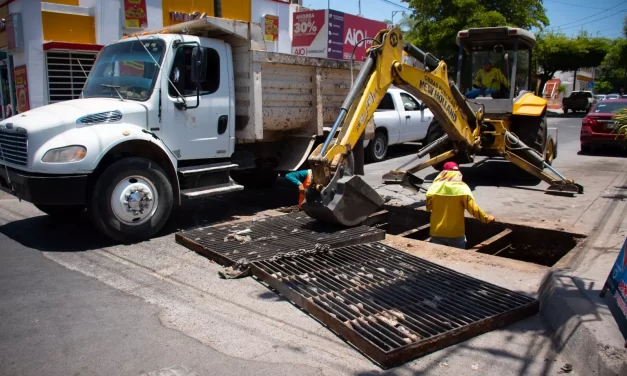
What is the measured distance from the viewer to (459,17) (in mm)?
25375

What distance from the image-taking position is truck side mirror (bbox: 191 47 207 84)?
22.8ft

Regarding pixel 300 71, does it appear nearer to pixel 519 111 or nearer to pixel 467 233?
pixel 467 233

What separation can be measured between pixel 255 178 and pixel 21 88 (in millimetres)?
8994

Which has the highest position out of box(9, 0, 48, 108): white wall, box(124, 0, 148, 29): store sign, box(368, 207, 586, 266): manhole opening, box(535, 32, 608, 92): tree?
box(535, 32, 608, 92): tree

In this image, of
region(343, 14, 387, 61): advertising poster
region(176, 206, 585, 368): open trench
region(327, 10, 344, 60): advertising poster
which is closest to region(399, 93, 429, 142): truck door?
region(327, 10, 344, 60): advertising poster

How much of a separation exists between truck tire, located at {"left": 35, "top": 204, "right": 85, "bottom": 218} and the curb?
5.92 metres

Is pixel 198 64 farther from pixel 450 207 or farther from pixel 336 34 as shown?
pixel 336 34

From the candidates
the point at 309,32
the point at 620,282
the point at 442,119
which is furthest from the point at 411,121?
the point at 620,282

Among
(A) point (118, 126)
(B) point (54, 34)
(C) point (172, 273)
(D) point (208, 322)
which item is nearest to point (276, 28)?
(B) point (54, 34)

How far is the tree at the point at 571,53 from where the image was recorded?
37688 mm

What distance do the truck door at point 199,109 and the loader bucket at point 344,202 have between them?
1.85 m

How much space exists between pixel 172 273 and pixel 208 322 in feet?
4.43

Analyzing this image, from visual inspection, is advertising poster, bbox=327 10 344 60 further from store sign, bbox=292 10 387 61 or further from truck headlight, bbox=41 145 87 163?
truck headlight, bbox=41 145 87 163

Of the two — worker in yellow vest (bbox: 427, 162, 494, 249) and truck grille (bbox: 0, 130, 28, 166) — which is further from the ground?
truck grille (bbox: 0, 130, 28, 166)
